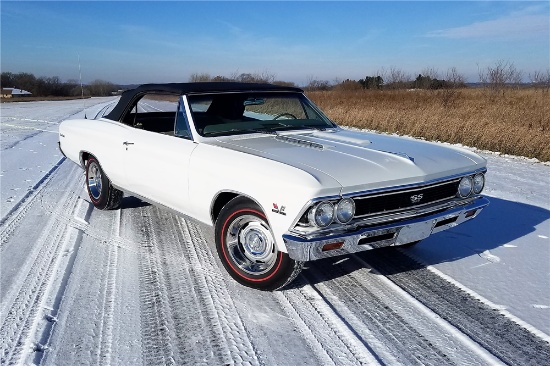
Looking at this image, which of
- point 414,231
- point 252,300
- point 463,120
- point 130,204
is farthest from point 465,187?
point 463,120

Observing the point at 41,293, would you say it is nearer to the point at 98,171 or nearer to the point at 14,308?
the point at 14,308

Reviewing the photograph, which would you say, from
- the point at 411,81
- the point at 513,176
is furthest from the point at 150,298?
the point at 411,81

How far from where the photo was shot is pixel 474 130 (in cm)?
1123

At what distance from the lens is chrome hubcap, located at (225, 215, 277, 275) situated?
10.9 ft

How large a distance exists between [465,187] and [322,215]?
4.72ft

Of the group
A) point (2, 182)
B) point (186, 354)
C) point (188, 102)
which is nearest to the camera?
point (186, 354)

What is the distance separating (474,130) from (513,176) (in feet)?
13.0

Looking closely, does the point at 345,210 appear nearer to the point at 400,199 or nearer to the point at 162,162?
the point at 400,199

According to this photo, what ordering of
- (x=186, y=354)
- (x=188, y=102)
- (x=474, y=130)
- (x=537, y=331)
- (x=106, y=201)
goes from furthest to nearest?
1. (x=474, y=130)
2. (x=106, y=201)
3. (x=188, y=102)
4. (x=537, y=331)
5. (x=186, y=354)

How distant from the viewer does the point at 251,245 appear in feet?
11.3

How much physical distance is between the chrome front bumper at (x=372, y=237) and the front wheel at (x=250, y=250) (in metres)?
0.29

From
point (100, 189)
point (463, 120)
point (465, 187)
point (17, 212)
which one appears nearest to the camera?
point (465, 187)

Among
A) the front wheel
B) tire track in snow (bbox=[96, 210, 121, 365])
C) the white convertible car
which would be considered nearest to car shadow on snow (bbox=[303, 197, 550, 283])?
the front wheel

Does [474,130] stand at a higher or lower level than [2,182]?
higher
